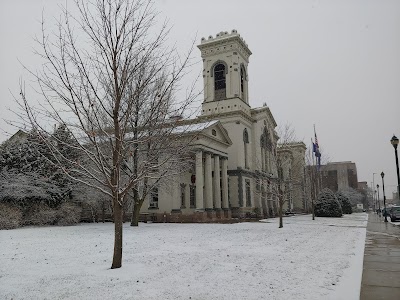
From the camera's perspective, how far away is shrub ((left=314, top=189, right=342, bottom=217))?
157 feet

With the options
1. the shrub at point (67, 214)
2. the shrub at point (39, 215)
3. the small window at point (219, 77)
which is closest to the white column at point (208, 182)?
the shrub at point (67, 214)

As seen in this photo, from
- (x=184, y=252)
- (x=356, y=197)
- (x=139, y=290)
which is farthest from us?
(x=356, y=197)

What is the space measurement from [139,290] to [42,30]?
6929 mm

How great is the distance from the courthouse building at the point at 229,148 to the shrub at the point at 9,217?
13.9 meters

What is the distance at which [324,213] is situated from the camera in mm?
48406

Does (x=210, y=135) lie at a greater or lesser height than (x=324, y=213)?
greater

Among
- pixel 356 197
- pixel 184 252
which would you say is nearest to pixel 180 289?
pixel 184 252

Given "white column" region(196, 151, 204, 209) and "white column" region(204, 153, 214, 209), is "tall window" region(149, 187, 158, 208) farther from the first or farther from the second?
"white column" region(204, 153, 214, 209)

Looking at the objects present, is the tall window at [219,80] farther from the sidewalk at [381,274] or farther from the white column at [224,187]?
the sidewalk at [381,274]

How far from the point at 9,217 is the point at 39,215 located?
2.99 meters

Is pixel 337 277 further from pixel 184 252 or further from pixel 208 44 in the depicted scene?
pixel 208 44

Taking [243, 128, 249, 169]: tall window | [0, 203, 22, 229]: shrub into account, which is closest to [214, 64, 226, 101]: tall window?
[243, 128, 249, 169]: tall window

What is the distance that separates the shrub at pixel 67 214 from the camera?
90.5 ft

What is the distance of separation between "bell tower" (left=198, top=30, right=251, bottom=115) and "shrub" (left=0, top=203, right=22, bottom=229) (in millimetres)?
30313
